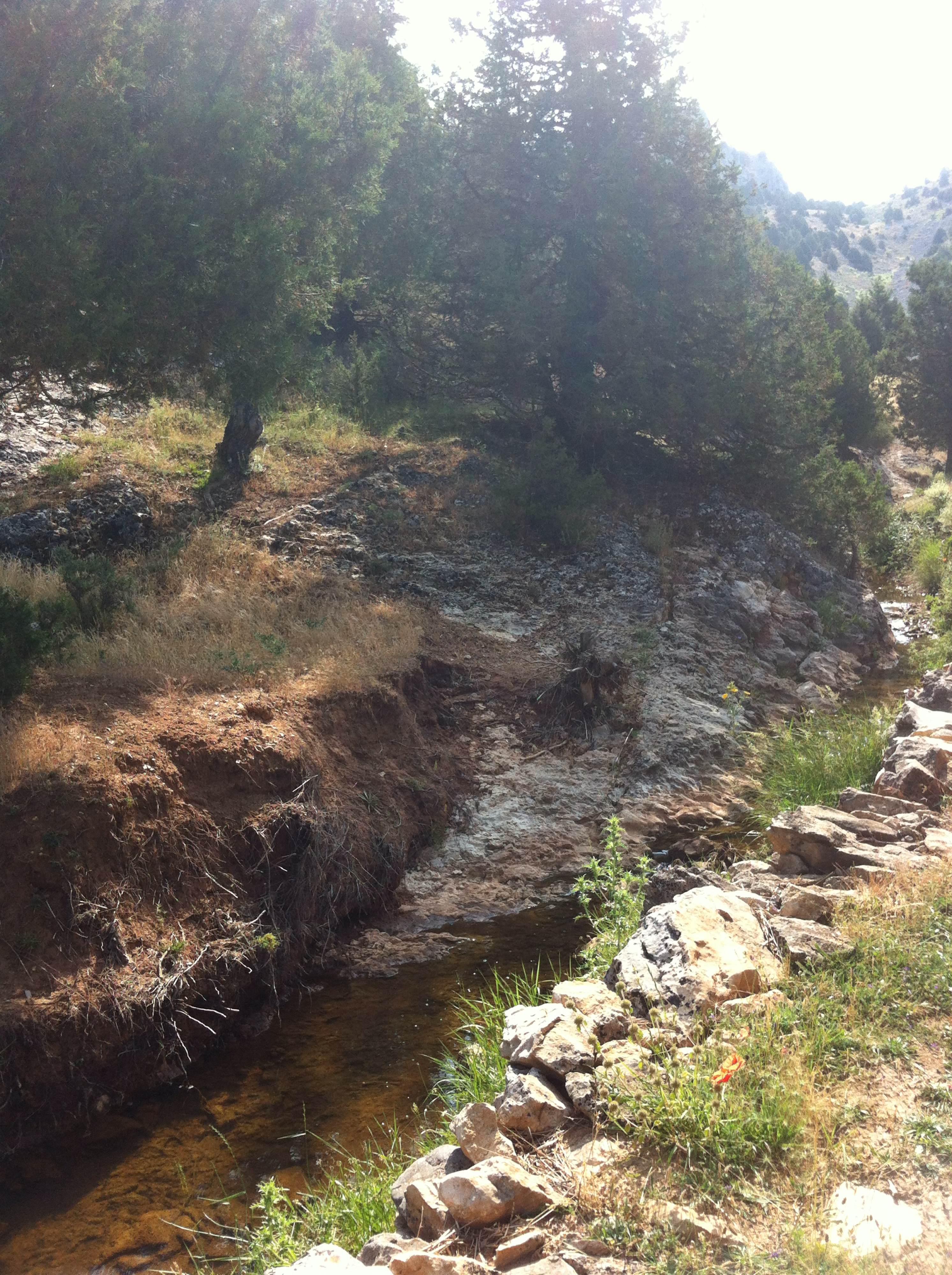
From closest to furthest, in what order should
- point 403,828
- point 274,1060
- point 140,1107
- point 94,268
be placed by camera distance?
point 140,1107 → point 274,1060 → point 403,828 → point 94,268

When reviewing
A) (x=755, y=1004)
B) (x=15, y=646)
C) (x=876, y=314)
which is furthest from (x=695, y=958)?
(x=876, y=314)

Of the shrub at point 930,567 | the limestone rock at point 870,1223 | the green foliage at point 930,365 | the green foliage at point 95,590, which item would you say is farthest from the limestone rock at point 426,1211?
the green foliage at point 930,365

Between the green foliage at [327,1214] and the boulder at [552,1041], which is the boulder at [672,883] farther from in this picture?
the green foliage at [327,1214]

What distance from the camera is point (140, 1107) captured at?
19.1 ft

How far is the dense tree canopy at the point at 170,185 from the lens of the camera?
9.54 meters

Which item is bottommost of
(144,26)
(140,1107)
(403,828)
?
(140,1107)

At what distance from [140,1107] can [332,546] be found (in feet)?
30.6

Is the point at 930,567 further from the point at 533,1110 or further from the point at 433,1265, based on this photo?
the point at 433,1265

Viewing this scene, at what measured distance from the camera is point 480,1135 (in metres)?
3.96

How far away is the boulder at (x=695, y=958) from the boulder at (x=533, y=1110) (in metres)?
0.71

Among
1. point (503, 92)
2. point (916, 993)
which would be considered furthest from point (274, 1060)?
point (503, 92)

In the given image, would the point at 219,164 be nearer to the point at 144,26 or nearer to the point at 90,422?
the point at 144,26

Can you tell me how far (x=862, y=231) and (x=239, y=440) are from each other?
10006cm

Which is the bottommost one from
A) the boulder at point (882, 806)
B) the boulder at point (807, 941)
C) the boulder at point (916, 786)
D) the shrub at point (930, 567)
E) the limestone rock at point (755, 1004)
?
the limestone rock at point (755, 1004)
